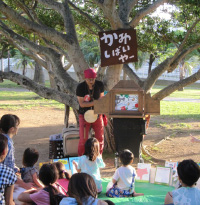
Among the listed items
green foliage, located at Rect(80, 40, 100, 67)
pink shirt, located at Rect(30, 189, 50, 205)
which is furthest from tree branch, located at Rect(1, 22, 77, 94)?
green foliage, located at Rect(80, 40, 100, 67)

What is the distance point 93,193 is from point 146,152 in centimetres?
452

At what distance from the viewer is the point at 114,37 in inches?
232

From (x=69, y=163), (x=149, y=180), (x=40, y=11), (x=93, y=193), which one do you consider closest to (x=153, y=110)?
(x=149, y=180)

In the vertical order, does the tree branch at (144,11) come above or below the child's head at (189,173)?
above

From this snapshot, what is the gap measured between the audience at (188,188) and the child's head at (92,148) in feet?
4.63

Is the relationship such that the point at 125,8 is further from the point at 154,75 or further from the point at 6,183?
the point at 6,183

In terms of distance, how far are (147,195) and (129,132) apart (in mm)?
1420

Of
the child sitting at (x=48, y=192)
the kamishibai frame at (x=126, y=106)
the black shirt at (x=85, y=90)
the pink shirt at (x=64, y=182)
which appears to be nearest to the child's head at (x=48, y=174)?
the child sitting at (x=48, y=192)

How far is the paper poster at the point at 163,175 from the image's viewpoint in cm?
501

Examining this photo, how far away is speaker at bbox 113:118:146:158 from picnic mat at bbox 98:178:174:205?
2.47 ft

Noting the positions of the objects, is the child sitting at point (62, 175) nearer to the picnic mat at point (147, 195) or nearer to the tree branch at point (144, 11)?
the picnic mat at point (147, 195)

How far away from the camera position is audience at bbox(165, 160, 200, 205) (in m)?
2.89

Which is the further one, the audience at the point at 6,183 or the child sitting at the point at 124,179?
the child sitting at the point at 124,179

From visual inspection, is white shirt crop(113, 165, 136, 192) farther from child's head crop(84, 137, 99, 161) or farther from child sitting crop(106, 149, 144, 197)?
child's head crop(84, 137, 99, 161)
